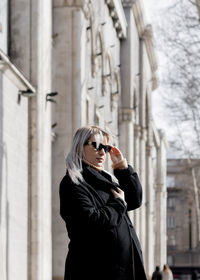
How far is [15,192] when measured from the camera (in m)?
17.9

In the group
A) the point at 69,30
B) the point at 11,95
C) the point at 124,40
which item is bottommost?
the point at 11,95

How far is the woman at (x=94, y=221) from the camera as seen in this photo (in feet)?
21.9

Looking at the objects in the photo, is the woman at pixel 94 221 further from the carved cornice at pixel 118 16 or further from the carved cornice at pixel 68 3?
the carved cornice at pixel 118 16

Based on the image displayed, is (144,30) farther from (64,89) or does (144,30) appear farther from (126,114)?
(64,89)

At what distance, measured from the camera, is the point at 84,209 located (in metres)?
6.61

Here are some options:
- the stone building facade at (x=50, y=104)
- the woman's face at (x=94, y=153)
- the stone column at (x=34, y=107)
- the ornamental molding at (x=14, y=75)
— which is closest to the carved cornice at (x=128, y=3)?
the stone building facade at (x=50, y=104)

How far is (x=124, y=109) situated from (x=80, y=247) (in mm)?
33304

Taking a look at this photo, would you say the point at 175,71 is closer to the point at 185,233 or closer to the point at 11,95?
the point at 11,95

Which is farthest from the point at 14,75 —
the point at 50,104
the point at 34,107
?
the point at 50,104

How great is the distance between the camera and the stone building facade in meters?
17.9

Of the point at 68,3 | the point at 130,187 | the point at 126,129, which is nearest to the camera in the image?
the point at 130,187

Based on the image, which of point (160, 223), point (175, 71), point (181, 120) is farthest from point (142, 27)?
point (160, 223)

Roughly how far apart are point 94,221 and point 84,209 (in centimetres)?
10

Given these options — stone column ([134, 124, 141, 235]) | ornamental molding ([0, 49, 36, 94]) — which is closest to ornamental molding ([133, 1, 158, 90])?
stone column ([134, 124, 141, 235])
